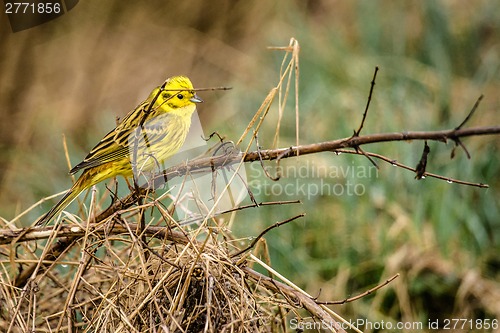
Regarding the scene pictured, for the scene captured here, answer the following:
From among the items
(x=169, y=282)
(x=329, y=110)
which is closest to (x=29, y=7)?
(x=329, y=110)

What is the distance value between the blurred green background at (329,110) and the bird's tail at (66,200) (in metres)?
0.82

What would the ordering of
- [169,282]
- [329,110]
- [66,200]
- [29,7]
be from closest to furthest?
[169,282] → [66,200] → [329,110] → [29,7]

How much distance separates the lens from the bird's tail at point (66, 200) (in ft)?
9.31

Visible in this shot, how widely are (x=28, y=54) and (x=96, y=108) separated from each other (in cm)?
87

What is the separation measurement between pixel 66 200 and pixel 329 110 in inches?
144

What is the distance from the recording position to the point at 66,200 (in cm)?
298

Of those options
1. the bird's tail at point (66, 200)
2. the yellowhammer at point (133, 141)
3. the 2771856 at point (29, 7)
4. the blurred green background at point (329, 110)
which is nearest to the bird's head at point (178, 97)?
the yellowhammer at point (133, 141)

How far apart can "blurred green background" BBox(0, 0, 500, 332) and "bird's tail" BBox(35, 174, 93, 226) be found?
82 centimetres

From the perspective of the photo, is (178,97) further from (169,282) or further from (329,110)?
(329,110)

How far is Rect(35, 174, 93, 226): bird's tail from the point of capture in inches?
112

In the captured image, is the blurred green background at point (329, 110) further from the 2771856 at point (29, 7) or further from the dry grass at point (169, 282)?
the dry grass at point (169, 282)

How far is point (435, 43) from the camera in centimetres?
676

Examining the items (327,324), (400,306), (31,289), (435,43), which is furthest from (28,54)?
(327,324)

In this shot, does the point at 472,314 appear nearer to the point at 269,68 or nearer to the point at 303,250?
the point at 303,250
